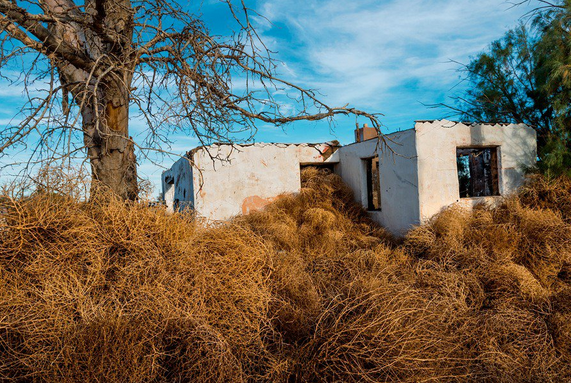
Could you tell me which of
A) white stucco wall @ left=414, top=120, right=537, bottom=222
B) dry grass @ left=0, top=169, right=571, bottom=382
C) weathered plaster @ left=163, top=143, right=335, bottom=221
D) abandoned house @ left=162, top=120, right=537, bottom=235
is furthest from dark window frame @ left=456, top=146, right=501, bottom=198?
dry grass @ left=0, top=169, right=571, bottom=382

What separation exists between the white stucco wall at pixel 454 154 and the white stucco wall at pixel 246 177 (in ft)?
13.1

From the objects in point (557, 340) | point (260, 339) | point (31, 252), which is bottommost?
point (557, 340)

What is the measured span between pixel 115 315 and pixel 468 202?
8382 millimetres

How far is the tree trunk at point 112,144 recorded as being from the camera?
4375mm

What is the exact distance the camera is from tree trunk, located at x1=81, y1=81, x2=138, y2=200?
4375 mm

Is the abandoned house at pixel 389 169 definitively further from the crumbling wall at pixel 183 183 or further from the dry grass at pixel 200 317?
the dry grass at pixel 200 317

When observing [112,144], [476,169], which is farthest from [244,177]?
[476,169]

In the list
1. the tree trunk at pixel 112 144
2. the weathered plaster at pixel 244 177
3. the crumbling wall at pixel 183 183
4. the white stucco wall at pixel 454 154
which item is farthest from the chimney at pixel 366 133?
the tree trunk at pixel 112 144

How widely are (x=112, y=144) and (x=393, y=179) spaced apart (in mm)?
7027

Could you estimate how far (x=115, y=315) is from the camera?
2822 mm

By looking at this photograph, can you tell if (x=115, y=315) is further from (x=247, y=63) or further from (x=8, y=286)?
(x=247, y=63)

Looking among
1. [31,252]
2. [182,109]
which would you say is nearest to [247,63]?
[182,109]

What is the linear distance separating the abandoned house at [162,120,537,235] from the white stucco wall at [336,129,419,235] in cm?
2

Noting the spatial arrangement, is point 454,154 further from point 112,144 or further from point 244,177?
point 112,144
